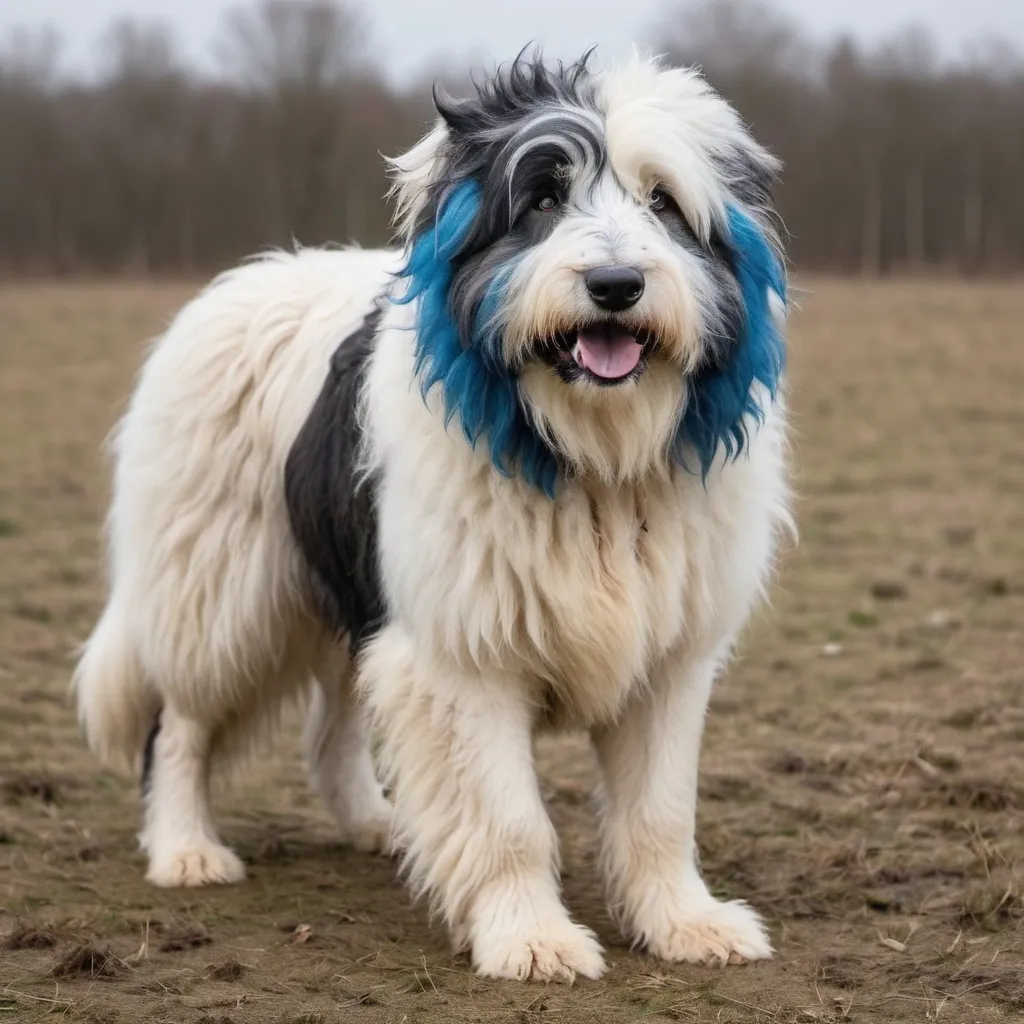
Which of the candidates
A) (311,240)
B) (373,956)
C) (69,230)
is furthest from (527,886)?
(69,230)

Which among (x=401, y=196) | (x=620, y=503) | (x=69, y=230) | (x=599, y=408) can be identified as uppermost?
(x=401, y=196)

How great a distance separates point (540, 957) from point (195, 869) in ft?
4.19

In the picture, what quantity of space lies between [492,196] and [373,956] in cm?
177

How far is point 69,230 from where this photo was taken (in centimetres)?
4172

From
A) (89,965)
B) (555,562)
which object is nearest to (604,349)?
(555,562)

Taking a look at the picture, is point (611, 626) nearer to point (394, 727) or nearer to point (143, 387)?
point (394, 727)

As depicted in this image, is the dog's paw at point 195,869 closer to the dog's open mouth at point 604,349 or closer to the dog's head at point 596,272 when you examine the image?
the dog's head at point 596,272

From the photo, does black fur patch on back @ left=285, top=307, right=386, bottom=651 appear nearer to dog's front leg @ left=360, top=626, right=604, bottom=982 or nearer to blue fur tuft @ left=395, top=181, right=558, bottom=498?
dog's front leg @ left=360, top=626, right=604, bottom=982

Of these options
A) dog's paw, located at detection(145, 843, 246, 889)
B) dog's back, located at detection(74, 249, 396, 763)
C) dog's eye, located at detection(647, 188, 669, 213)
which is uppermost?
dog's eye, located at detection(647, 188, 669, 213)

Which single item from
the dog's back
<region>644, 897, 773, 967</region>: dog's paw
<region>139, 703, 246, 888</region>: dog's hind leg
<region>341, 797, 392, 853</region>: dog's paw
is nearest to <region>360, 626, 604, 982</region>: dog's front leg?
<region>644, 897, 773, 967</region>: dog's paw

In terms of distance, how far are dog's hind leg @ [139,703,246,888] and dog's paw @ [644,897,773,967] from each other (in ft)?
4.38

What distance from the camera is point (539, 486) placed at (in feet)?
11.2

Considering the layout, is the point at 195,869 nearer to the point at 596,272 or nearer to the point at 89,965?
the point at 89,965

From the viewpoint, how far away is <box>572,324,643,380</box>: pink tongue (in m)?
3.18
